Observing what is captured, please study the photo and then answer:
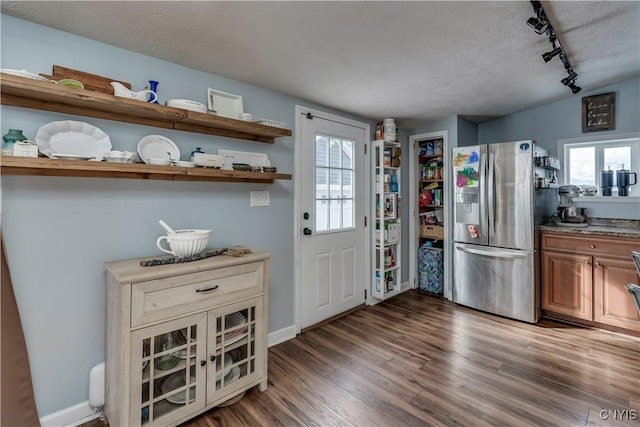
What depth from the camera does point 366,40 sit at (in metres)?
1.83

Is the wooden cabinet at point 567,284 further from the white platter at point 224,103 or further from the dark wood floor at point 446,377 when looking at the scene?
the white platter at point 224,103

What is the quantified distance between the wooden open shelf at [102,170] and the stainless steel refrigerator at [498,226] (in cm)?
228

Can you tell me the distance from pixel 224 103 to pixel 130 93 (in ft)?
2.09

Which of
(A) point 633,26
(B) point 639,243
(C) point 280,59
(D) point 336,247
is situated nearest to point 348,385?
(D) point 336,247

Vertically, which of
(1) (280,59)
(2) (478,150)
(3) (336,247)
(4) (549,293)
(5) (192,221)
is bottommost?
(4) (549,293)

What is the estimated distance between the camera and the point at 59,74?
1567mm

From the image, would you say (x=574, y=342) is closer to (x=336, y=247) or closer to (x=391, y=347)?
(x=391, y=347)

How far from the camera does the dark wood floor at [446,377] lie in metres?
1.70

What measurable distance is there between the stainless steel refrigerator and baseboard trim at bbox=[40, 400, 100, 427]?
3.36m

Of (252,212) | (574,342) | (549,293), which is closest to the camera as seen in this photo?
(252,212)

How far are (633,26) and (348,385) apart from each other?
2995 mm

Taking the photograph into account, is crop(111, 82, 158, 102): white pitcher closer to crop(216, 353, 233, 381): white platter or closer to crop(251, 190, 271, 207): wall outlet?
crop(251, 190, 271, 207): wall outlet

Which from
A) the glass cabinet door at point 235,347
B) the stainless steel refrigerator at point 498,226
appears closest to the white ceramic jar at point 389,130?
the stainless steel refrigerator at point 498,226

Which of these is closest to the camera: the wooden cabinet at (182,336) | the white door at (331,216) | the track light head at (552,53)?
the wooden cabinet at (182,336)
